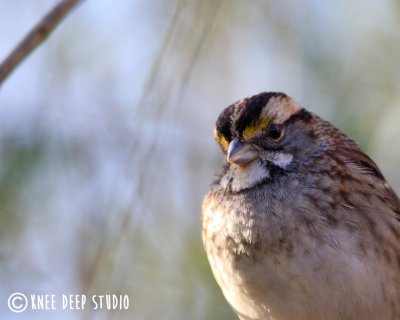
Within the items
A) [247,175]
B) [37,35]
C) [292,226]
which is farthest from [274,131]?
[37,35]

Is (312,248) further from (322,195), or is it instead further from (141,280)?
(141,280)

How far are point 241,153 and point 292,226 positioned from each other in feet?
1.15

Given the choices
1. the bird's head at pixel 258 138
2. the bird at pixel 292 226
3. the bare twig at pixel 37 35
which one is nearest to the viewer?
the bare twig at pixel 37 35

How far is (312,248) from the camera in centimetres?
384

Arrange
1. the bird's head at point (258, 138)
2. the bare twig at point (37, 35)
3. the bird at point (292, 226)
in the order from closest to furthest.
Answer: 1. the bare twig at point (37, 35)
2. the bird at point (292, 226)
3. the bird's head at point (258, 138)

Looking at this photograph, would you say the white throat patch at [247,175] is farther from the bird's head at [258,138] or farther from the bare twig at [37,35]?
the bare twig at [37,35]

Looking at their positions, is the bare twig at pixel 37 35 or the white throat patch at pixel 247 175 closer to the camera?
the bare twig at pixel 37 35

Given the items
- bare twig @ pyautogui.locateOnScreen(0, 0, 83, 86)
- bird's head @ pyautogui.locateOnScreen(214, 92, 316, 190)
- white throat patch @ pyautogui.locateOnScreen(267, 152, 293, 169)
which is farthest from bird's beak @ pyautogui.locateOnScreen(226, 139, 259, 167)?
bare twig @ pyautogui.locateOnScreen(0, 0, 83, 86)

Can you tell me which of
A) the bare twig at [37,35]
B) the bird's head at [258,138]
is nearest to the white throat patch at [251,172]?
the bird's head at [258,138]

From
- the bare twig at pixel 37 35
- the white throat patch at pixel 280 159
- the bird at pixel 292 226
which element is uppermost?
the bare twig at pixel 37 35

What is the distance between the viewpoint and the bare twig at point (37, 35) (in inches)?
104

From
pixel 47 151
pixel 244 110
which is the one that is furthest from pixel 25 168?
pixel 244 110

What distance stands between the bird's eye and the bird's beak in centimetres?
13

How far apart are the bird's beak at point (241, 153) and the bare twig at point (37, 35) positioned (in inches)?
51.0
